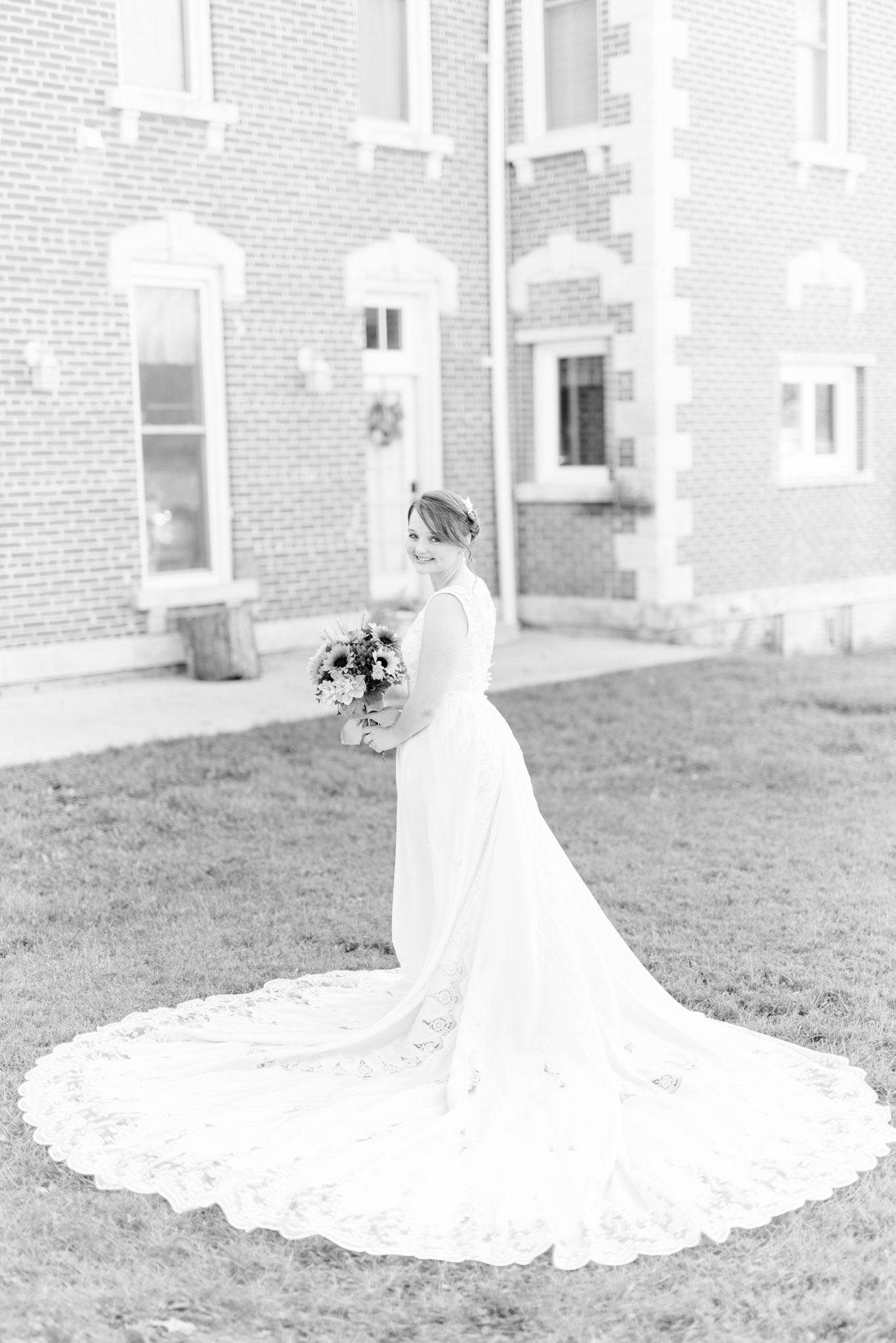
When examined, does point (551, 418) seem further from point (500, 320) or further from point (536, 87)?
point (536, 87)

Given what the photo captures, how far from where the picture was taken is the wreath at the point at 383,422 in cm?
1329

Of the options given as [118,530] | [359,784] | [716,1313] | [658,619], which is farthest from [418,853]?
[658,619]

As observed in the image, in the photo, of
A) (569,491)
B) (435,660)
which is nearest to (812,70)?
(569,491)

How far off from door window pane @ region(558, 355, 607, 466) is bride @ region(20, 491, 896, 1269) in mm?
9368

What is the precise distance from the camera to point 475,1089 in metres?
4.49

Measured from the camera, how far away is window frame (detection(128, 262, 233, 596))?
1167 cm

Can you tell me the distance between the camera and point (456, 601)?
15.6ft

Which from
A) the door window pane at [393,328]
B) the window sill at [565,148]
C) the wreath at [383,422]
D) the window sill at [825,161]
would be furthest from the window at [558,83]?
the wreath at [383,422]

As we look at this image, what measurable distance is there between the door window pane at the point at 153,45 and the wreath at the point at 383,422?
115 inches

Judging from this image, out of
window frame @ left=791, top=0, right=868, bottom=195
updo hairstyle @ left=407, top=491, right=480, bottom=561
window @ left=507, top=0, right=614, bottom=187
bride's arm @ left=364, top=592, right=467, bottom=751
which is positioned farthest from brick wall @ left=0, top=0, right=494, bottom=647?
updo hairstyle @ left=407, top=491, right=480, bottom=561

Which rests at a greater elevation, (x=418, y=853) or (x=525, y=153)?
(x=525, y=153)

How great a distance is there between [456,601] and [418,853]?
0.82 metres

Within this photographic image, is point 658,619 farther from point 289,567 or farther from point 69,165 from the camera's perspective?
point 69,165

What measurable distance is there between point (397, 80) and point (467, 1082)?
34.9 feet
